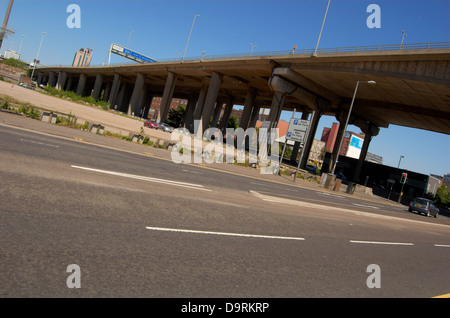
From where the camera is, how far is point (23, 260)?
3.52 m

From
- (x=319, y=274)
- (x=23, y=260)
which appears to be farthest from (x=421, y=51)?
(x=23, y=260)

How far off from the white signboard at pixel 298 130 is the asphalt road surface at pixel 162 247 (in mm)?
20740

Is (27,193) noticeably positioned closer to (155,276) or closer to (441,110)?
(155,276)

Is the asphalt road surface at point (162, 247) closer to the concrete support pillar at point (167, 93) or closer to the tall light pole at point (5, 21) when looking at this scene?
the tall light pole at point (5, 21)

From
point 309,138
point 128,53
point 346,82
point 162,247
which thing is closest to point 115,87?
point 128,53

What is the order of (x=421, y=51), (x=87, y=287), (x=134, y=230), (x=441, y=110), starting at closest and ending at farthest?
(x=87, y=287) < (x=134, y=230) < (x=421, y=51) < (x=441, y=110)

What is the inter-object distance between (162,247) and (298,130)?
2776 centimetres

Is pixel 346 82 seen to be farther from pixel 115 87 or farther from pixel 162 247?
pixel 115 87

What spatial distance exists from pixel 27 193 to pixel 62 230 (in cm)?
201

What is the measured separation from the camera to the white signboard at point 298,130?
30.2 metres

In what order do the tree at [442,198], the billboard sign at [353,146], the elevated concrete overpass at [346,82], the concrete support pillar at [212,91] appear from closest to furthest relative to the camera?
the elevated concrete overpass at [346,82] < the concrete support pillar at [212,91] < the tree at [442,198] < the billboard sign at [353,146]

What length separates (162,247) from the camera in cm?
492

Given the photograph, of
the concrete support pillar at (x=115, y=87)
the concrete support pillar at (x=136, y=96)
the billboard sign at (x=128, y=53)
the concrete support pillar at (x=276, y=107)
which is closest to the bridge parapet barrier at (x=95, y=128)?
the concrete support pillar at (x=276, y=107)

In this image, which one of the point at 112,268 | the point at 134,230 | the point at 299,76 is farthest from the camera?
the point at 299,76
